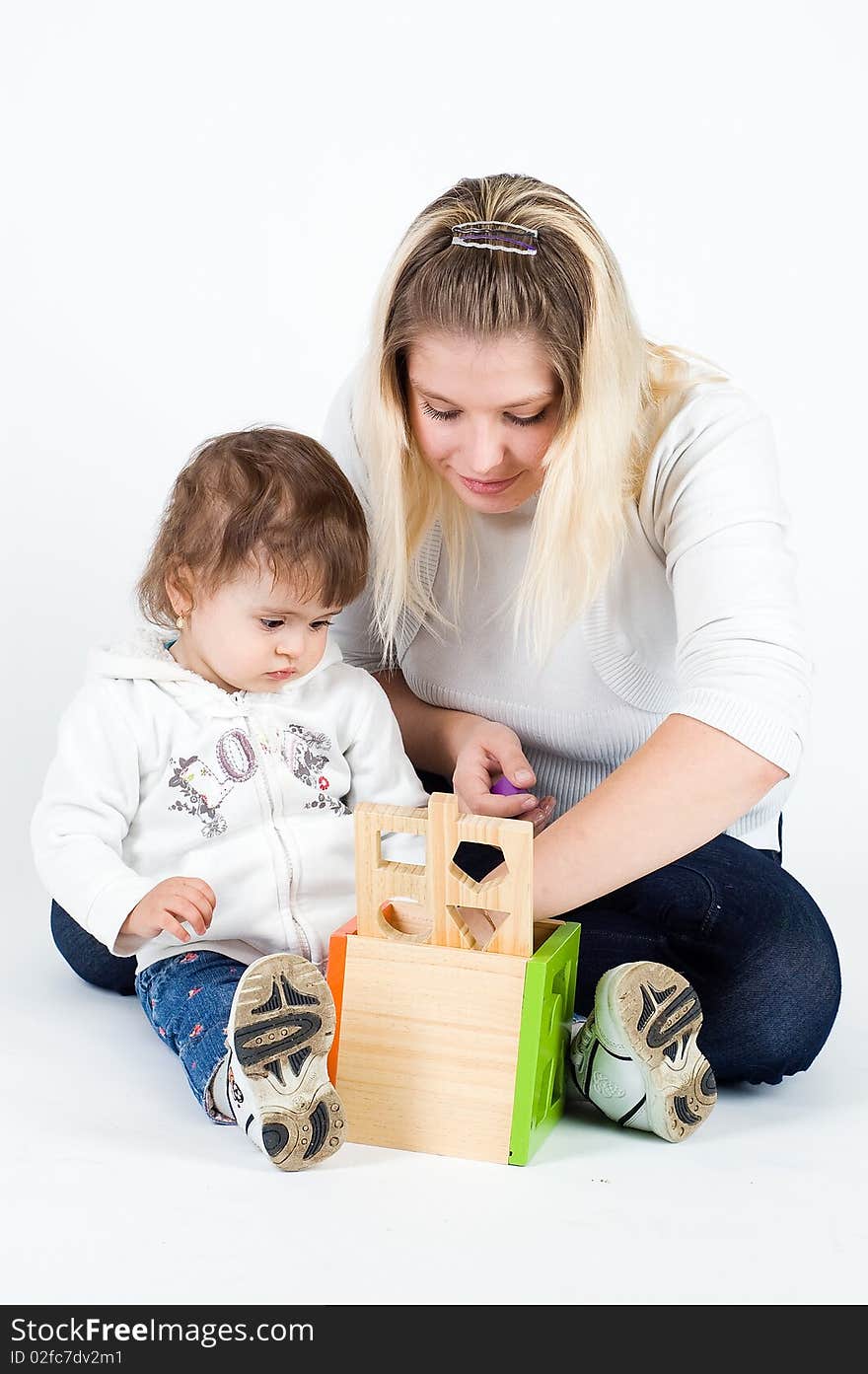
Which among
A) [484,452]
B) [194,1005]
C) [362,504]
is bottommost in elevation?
[194,1005]

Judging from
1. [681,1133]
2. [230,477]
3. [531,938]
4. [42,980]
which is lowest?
[42,980]

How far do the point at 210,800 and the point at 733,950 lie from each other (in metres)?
0.53

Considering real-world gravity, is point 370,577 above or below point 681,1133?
above

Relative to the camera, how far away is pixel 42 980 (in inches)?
72.6

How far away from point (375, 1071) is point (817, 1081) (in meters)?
0.47

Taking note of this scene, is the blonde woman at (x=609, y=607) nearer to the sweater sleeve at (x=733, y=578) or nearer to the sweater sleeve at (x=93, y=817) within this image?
the sweater sleeve at (x=733, y=578)

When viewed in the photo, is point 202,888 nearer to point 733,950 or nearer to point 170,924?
point 170,924

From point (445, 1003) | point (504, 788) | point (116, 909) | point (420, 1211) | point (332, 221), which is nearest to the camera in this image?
point (420, 1211)

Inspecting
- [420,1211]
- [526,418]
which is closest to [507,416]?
[526,418]

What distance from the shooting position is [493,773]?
174cm
